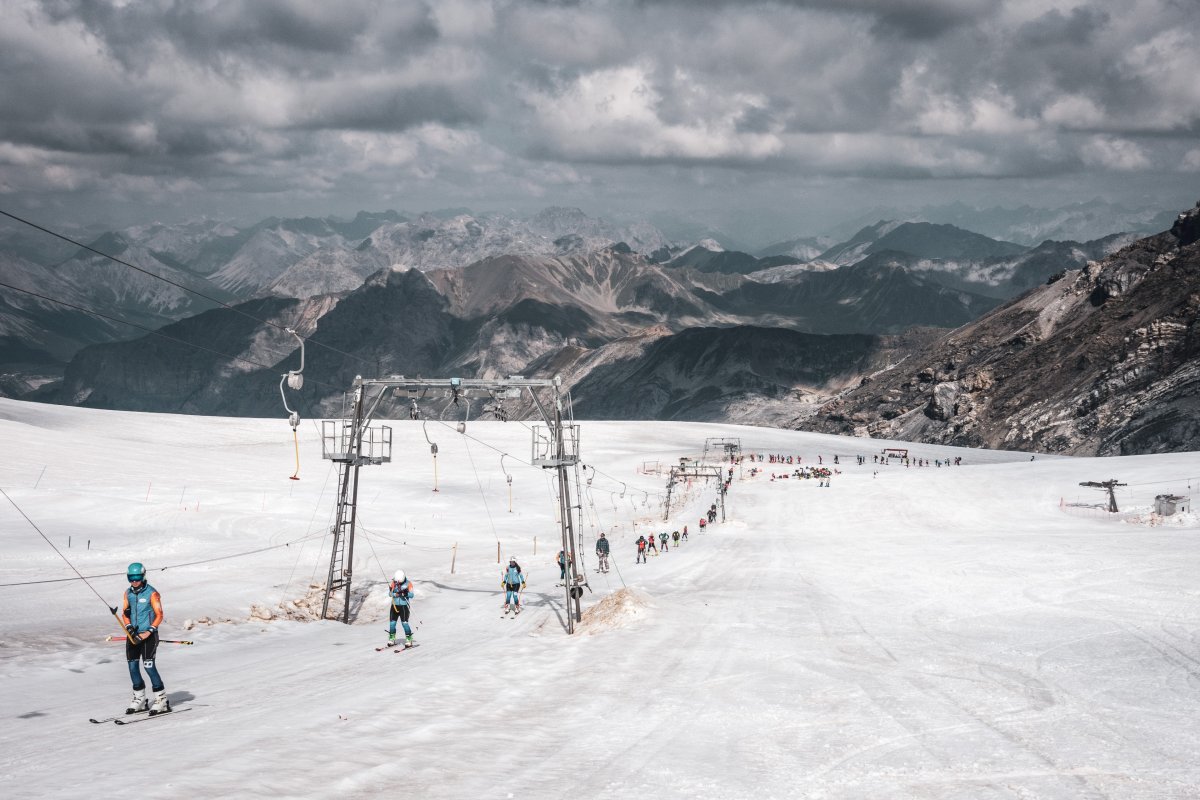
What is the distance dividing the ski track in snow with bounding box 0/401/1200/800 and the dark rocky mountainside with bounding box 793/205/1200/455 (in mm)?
65887

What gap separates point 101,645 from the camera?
70.7ft

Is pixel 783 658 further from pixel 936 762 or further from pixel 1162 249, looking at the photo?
pixel 1162 249

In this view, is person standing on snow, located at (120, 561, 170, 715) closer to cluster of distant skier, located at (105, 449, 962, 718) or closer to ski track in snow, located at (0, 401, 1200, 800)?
cluster of distant skier, located at (105, 449, 962, 718)

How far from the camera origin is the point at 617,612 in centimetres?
2372

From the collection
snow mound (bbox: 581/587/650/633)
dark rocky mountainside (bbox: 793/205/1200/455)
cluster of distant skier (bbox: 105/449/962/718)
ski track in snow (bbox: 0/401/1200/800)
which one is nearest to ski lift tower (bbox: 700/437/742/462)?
dark rocky mountainside (bbox: 793/205/1200/455)

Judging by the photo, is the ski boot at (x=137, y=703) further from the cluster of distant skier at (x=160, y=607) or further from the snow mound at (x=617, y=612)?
the snow mound at (x=617, y=612)

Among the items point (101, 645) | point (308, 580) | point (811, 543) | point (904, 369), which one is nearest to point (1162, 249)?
point (904, 369)

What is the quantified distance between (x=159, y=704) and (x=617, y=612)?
12.2 m

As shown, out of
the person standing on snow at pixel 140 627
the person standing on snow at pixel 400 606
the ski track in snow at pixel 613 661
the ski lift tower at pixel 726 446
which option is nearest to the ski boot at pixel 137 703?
the person standing on snow at pixel 140 627

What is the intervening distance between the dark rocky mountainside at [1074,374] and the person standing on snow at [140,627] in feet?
334

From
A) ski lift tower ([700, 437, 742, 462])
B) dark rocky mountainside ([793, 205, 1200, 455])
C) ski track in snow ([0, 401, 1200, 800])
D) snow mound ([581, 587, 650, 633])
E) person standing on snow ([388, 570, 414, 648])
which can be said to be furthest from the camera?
dark rocky mountainside ([793, 205, 1200, 455])

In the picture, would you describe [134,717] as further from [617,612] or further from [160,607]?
[617,612]

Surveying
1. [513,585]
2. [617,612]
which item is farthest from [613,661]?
[513,585]

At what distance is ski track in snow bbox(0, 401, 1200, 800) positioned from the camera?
11.4 m
